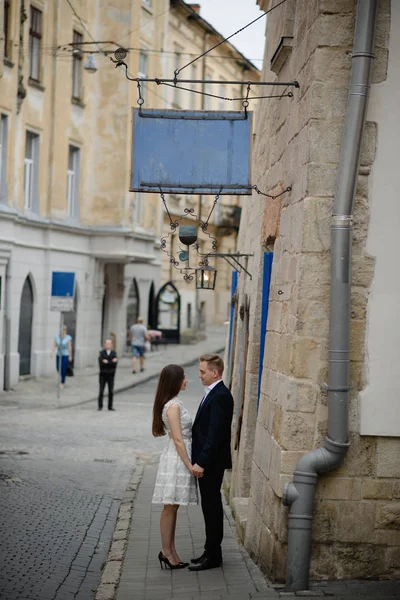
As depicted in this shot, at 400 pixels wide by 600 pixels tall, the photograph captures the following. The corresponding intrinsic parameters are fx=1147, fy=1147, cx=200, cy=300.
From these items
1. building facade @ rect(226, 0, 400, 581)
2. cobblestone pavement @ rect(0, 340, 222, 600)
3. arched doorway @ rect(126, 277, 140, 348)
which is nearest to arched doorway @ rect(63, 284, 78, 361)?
arched doorway @ rect(126, 277, 140, 348)

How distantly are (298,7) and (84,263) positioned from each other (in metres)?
28.6

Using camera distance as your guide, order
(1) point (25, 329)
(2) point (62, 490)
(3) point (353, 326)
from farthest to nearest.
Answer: (1) point (25, 329), (2) point (62, 490), (3) point (353, 326)

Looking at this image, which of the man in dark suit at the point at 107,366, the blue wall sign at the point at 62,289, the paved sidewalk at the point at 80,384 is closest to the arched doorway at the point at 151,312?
the paved sidewalk at the point at 80,384

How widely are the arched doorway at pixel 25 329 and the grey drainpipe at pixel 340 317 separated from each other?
81.3 feet

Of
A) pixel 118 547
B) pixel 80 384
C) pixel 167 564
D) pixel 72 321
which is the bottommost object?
pixel 80 384

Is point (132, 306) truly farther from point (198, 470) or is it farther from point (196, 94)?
point (198, 470)

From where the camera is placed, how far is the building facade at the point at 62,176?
2995cm

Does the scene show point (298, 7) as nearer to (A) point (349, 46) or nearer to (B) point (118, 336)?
(A) point (349, 46)

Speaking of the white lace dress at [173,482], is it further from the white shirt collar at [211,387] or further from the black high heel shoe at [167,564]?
the black high heel shoe at [167,564]

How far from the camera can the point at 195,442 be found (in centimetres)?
914

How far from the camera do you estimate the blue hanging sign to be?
9.59 meters

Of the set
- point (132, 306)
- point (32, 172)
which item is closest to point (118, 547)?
point (32, 172)

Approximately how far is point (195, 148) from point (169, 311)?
38.1 m

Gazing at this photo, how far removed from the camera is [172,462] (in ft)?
29.6
